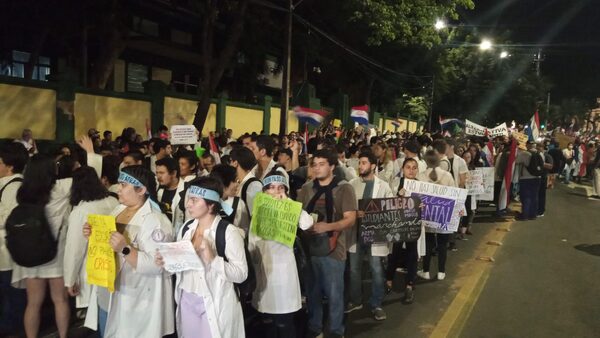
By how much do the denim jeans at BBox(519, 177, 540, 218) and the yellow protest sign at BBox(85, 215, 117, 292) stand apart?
10.8 meters

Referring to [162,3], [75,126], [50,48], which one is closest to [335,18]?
[162,3]

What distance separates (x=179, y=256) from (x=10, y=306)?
252 centimetres

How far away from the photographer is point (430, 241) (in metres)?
7.03

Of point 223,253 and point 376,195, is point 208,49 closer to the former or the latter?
point 376,195

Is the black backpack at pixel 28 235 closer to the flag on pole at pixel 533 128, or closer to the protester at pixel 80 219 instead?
the protester at pixel 80 219

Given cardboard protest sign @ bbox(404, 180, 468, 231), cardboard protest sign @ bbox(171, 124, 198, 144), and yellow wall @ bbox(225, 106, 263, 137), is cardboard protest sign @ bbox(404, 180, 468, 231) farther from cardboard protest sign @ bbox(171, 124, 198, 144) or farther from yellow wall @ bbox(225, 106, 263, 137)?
yellow wall @ bbox(225, 106, 263, 137)

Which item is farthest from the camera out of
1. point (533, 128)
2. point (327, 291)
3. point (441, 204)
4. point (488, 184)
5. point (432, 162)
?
point (533, 128)

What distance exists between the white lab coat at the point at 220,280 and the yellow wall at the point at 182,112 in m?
12.7

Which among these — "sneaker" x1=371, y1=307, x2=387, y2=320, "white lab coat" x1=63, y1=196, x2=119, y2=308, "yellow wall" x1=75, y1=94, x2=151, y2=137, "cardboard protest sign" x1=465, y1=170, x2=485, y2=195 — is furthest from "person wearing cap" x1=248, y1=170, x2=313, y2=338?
"yellow wall" x1=75, y1=94, x2=151, y2=137

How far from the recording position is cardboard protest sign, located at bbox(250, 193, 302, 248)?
3.97 m

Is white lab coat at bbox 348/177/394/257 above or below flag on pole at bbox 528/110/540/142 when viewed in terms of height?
below

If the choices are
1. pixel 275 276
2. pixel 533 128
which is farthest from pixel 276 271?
pixel 533 128

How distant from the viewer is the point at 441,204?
21.8ft

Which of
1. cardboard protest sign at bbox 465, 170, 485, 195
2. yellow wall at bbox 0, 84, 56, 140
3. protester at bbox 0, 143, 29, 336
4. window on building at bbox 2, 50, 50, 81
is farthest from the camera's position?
window on building at bbox 2, 50, 50, 81
